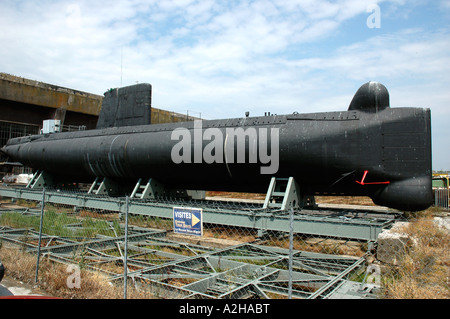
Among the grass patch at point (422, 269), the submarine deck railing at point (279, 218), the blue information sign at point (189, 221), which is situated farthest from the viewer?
the submarine deck railing at point (279, 218)

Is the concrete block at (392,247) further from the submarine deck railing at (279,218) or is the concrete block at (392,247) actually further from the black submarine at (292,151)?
the black submarine at (292,151)

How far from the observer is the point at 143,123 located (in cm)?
1575

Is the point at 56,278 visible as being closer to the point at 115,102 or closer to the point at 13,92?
the point at 115,102

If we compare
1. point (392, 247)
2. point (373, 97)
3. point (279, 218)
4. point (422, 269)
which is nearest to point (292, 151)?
point (279, 218)

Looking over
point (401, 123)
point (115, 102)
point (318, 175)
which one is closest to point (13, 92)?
point (115, 102)

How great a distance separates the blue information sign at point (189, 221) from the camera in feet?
20.9

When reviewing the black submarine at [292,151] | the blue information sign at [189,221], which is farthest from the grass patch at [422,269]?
the blue information sign at [189,221]

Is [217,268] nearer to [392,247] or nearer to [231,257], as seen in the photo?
[231,257]

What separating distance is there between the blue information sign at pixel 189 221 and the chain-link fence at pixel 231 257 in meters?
0.02

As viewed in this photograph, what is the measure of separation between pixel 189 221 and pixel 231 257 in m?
1.53

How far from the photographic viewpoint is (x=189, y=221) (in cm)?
653

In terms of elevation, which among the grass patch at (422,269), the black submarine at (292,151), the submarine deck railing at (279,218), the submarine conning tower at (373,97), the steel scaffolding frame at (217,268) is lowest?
the steel scaffolding frame at (217,268)

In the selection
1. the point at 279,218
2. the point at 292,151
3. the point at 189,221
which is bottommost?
the point at 279,218

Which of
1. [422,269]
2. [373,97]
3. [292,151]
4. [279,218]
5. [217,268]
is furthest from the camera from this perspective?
[292,151]
